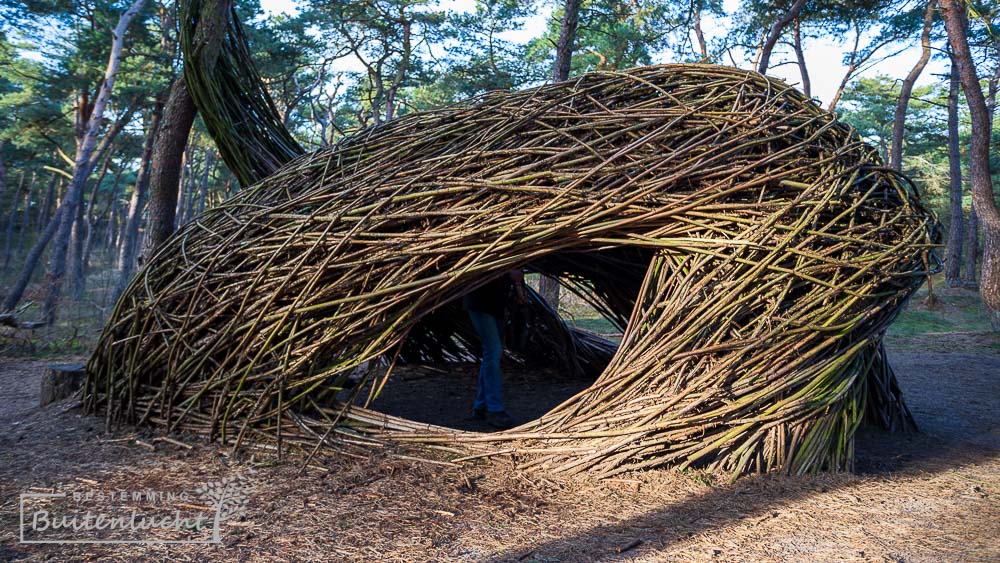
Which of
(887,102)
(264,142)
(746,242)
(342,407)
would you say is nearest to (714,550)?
(746,242)

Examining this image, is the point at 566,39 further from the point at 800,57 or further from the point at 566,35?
the point at 800,57

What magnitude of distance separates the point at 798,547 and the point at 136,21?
1683 centimetres

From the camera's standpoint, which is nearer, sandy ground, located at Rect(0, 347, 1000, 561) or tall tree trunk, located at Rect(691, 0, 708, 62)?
sandy ground, located at Rect(0, 347, 1000, 561)

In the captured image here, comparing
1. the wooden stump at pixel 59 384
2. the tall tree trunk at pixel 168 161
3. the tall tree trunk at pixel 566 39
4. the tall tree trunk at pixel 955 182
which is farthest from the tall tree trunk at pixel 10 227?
the tall tree trunk at pixel 955 182

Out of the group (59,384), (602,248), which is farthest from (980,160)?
(59,384)

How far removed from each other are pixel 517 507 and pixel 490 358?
168 centimetres

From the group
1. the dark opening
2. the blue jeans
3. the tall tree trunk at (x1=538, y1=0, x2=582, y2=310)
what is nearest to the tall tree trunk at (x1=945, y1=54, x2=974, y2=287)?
the tall tree trunk at (x1=538, y1=0, x2=582, y2=310)

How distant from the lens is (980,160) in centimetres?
909

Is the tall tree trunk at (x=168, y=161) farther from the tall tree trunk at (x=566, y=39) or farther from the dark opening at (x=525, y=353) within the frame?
the tall tree trunk at (x=566, y=39)

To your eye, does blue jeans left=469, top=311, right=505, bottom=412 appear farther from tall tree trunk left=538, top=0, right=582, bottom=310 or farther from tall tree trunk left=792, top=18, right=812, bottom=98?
tall tree trunk left=792, top=18, right=812, bottom=98

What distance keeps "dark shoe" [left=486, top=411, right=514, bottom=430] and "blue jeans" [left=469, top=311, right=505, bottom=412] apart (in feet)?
0.11

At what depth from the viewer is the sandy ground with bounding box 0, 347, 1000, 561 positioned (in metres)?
2.36

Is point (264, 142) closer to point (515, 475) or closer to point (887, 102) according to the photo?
point (515, 475)

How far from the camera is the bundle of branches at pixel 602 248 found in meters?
3.07
